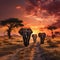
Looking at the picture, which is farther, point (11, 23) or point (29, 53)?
point (11, 23)

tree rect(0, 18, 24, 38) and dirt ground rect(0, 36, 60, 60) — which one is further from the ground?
tree rect(0, 18, 24, 38)

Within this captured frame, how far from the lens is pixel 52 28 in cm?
10400

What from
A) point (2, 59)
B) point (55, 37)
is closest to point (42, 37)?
point (55, 37)

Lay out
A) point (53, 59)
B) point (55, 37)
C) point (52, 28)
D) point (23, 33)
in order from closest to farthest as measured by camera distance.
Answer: point (53, 59) → point (23, 33) → point (52, 28) → point (55, 37)

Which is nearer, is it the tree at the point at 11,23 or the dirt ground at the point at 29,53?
the dirt ground at the point at 29,53

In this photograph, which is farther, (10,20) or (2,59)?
(10,20)

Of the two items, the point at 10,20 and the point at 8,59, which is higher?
the point at 10,20

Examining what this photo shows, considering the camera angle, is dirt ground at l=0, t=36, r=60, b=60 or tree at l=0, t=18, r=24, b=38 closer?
dirt ground at l=0, t=36, r=60, b=60

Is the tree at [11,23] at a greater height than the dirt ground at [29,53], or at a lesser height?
greater

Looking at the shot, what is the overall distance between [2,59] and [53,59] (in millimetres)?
6992

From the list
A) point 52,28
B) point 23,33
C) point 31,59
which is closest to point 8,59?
point 31,59

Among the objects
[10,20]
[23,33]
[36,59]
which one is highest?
[10,20]

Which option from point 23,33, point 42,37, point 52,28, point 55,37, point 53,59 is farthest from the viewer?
point 55,37

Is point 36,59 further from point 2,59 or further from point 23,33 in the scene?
point 23,33
